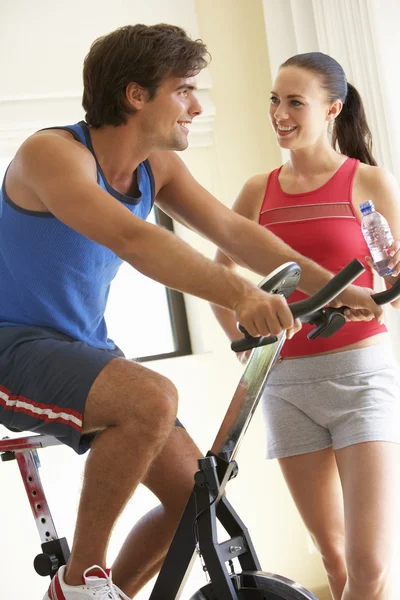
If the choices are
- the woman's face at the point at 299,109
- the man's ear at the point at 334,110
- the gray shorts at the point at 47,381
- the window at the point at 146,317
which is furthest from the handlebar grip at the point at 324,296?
the window at the point at 146,317

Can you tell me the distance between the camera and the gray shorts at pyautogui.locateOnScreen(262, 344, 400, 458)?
218 cm

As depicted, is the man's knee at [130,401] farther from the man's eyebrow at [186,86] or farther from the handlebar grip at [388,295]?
the man's eyebrow at [186,86]

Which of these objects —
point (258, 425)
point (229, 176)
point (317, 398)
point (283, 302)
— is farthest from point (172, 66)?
point (258, 425)

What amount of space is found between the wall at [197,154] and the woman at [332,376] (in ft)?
3.72

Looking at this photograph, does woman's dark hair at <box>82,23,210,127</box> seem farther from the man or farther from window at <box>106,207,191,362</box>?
window at <box>106,207,191,362</box>

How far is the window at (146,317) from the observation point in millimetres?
3656

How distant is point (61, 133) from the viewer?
73.2 inches

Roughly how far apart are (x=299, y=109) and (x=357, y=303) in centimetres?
80

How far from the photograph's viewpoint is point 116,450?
1.60 m

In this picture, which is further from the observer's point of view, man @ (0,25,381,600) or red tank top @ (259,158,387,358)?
red tank top @ (259,158,387,358)

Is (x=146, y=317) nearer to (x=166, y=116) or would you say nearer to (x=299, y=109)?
(x=299, y=109)

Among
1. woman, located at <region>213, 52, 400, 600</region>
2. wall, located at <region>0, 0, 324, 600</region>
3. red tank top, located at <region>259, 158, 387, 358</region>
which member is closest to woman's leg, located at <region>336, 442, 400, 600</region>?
woman, located at <region>213, 52, 400, 600</region>

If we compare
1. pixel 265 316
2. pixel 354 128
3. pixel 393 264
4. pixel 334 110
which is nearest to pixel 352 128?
pixel 354 128

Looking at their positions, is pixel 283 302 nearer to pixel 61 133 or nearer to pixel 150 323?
pixel 61 133
